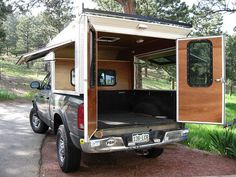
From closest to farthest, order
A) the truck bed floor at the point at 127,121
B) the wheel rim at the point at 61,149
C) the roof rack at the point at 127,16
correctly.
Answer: the roof rack at the point at 127,16 → the truck bed floor at the point at 127,121 → the wheel rim at the point at 61,149

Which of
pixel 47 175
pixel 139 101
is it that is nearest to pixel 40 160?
pixel 47 175

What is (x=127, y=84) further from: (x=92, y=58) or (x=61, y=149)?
(x=92, y=58)

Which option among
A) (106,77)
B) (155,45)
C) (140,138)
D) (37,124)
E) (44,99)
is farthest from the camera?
(37,124)

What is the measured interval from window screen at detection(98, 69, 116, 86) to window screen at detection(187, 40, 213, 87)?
270 cm

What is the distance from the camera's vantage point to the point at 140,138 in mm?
4848

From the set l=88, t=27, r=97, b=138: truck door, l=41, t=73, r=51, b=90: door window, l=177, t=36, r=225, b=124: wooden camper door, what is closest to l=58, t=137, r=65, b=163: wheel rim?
l=88, t=27, r=97, b=138: truck door

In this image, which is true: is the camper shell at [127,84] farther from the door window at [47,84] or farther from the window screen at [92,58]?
the door window at [47,84]

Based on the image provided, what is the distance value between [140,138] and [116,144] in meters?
0.47

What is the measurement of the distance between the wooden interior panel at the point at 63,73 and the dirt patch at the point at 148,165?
155 cm

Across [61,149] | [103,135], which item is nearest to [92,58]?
[103,135]

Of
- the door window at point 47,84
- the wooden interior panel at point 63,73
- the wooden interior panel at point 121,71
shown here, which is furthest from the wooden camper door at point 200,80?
the door window at point 47,84

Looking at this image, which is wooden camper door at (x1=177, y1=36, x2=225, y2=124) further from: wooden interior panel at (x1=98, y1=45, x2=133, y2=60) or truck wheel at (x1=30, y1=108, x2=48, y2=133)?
truck wheel at (x1=30, y1=108, x2=48, y2=133)

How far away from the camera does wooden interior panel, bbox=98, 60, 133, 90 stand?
791cm

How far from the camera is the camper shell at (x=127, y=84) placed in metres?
4.54
